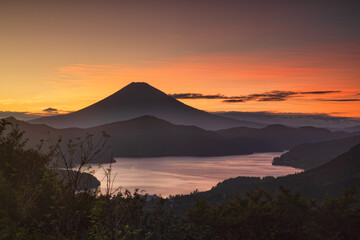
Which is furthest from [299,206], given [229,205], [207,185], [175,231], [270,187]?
[207,185]

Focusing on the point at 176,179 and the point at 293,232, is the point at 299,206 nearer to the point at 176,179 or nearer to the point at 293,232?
the point at 293,232

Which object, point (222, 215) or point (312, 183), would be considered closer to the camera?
point (222, 215)

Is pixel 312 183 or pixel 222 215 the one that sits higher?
pixel 222 215

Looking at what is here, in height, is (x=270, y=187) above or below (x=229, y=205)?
below

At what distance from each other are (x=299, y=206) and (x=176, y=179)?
10624 centimetres

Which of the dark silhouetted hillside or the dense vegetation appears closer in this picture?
the dense vegetation

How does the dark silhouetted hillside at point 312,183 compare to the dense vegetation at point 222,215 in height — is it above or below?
below

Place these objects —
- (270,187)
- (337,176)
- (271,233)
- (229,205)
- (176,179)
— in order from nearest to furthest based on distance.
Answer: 1. (271,233)
2. (229,205)
3. (270,187)
4. (337,176)
5. (176,179)

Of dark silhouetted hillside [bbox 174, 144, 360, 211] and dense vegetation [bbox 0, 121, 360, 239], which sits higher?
dense vegetation [bbox 0, 121, 360, 239]

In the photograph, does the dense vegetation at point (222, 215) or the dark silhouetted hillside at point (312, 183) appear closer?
the dense vegetation at point (222, 215)

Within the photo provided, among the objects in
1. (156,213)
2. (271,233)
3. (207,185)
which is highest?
(156,213)

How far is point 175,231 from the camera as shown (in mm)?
15344

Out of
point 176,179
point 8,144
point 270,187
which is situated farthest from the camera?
point 176,179

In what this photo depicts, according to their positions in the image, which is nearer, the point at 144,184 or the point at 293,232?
the point at 293,232
